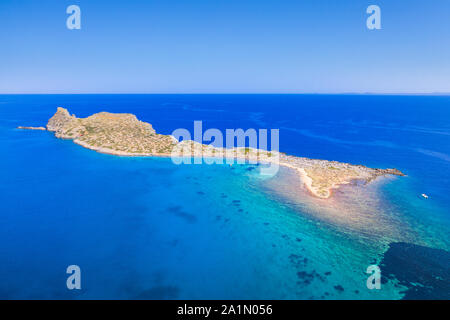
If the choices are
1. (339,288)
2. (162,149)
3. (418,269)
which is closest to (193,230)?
(339,288)

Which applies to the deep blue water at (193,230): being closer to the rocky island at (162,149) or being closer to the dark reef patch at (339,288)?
the dark reef patch at (339,288)

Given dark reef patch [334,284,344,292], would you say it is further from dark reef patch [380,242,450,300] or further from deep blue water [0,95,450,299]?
dark reef patch [380,242,450,300]

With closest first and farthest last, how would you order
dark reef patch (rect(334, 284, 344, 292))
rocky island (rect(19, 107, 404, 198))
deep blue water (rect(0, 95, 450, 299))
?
dark reef patch (rect(334, 284, 344, 292))
deep blue water (rect(0, 95, 450, 299))
rocky island (rect(19, 107, 404, 198))

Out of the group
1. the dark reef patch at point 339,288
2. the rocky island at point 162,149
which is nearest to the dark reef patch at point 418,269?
the dark reef patch at point 339,288

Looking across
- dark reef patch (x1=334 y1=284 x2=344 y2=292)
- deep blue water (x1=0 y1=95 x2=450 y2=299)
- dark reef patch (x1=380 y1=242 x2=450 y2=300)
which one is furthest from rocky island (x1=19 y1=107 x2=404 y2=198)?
dark reef patch (x1=334 y1=284 x2=344 y2=292)

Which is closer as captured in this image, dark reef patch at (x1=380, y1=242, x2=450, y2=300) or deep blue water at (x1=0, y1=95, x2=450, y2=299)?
dark reef patch at (x1=380, y1=242, x2=450, y2=300)

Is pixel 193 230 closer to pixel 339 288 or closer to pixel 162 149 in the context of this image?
pixel 339 288
